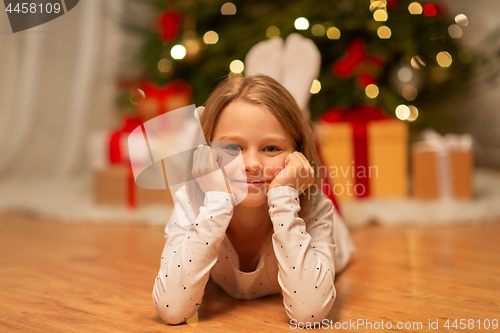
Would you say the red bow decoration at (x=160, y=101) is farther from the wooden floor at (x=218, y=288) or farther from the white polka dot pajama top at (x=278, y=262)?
the white polka dot pajama top at (x=278, y=262)

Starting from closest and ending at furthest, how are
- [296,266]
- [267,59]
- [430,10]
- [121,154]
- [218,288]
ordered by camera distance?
[296,266], [218,288], [267,59], [121,154], [430,10]

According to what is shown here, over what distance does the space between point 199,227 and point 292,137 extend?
0.23 m

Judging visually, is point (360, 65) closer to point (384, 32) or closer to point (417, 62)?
point (384, 32)

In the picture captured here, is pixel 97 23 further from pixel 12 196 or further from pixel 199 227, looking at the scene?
pixel 199 227

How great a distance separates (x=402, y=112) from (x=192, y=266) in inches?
63.3

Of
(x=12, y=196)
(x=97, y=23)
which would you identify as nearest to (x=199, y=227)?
(x=12, y=196)

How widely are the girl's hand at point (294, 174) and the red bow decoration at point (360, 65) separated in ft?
4.38

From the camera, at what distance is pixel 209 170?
0.78 m

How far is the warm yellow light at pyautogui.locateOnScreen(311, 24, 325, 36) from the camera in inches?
80.7

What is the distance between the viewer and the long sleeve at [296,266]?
72cm

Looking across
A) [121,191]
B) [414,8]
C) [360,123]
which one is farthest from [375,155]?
[121,191]

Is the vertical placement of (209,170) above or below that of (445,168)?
above

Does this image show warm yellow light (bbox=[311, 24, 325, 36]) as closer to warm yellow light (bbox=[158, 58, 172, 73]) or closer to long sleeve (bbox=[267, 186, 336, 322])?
warm yellow light (bbox=[158, 58, 172, 73])

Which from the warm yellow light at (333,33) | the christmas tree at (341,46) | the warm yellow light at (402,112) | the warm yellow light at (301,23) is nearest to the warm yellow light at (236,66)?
the christmas tree at (341,46)
